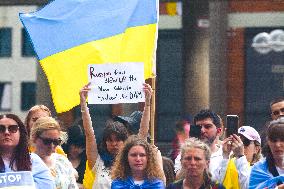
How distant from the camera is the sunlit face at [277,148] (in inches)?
300

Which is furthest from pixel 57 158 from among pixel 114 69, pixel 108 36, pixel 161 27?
pixel 161 27

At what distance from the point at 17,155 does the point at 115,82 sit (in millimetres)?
2041

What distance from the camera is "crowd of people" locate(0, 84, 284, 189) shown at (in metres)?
7.54

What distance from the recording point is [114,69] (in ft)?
30.7

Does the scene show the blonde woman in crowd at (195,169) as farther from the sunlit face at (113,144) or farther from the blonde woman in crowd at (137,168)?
the sunlit face at (113,144)

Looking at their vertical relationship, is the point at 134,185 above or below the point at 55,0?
below

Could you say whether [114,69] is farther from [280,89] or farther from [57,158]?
[280,89]

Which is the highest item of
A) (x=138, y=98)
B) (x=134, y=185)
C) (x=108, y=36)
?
(x=108, y=36)

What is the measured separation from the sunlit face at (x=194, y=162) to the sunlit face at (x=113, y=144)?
1100mm

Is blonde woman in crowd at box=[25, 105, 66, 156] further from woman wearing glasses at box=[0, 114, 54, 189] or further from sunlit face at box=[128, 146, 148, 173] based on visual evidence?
woman wearing glasses at box=[0, 114, 54, 189]

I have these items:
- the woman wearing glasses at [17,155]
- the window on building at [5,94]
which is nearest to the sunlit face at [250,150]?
the woman wearing glasses at [17,155]

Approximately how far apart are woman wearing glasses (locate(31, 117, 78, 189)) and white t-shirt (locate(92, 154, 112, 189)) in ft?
0.60

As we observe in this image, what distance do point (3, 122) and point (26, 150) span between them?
26cm

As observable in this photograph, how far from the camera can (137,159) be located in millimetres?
8320
